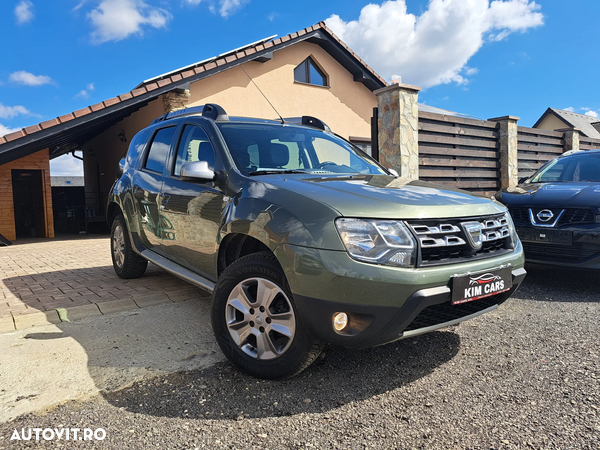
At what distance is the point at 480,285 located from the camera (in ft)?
7.90

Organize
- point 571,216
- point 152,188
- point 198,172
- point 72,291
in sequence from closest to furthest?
point 198,172, point 152,188, point 571,216, point 72,291

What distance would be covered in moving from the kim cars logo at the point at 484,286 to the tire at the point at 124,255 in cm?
369

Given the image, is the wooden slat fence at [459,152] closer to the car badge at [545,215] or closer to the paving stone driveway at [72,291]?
the car badge at [545,215]

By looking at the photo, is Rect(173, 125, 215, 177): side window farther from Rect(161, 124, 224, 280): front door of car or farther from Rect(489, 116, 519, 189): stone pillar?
Rect(489, 116, 519, 189): stone pillar

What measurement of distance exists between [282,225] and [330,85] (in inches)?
494

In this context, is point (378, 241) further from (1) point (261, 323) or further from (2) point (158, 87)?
(2) point (158, 87)

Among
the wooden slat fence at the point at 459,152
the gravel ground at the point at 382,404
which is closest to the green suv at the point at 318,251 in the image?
the gravel ground at the point at 382,404

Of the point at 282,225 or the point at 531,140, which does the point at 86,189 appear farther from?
the point at 282,225

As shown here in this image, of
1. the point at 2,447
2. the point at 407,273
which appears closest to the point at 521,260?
the point at 407,273

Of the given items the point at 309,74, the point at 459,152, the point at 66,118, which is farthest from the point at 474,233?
the point at 309,74

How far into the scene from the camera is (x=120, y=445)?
75.2 inches

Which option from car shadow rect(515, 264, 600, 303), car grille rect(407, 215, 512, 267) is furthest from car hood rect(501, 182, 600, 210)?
car grille rect(407, 215, 512, 267)

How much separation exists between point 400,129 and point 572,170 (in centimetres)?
273

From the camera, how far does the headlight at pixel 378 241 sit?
2.16 meters
